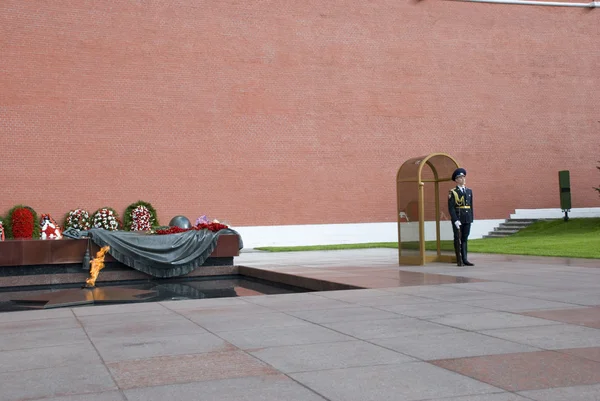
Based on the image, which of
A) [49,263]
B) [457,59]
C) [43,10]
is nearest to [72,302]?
[49,263]

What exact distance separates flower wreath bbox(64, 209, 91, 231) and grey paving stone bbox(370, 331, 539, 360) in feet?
50.9

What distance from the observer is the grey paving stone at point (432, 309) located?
592 centimetres

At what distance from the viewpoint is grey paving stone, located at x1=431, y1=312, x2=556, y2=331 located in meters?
5.20

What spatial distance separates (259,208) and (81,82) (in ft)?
20.1

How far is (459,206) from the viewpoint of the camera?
11164 mm

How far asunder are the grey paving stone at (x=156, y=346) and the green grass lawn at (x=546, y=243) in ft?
23.6

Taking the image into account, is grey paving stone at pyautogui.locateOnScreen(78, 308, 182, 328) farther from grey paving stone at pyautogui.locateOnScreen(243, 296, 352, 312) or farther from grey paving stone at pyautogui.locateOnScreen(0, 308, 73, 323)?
grey paving stone at pyautogui.locateOnScreen(243, 296, 352, 312)

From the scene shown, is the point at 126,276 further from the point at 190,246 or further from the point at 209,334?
the point at 209,334

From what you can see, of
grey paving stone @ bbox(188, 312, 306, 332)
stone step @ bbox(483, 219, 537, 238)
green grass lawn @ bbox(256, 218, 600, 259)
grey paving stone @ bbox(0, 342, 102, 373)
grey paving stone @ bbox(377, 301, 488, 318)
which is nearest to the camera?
grey paving stone @ bbox(0, 342, 102, 373)

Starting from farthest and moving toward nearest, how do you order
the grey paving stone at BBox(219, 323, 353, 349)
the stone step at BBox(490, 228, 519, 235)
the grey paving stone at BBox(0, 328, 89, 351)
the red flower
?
the stone step at BBox(490, 228, 519, 235)
the red flower
the grey paving stone at BBox(0, 328, 89, 351)
the grey paving stone at BBox(219, 323, 353, 349)

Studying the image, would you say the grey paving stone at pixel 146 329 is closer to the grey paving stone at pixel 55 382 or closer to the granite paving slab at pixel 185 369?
the granite paving slab at pixel 185 369

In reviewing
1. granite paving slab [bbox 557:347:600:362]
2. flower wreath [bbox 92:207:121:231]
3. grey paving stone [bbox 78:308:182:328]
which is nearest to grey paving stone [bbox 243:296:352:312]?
grey paving stone [bbox 78:308:182:328]

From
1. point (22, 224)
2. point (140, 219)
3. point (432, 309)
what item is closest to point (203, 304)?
point (432, 309)

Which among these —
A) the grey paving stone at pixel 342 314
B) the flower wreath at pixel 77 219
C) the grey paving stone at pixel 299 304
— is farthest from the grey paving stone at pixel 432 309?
the flower wreath at pixel 77 219
